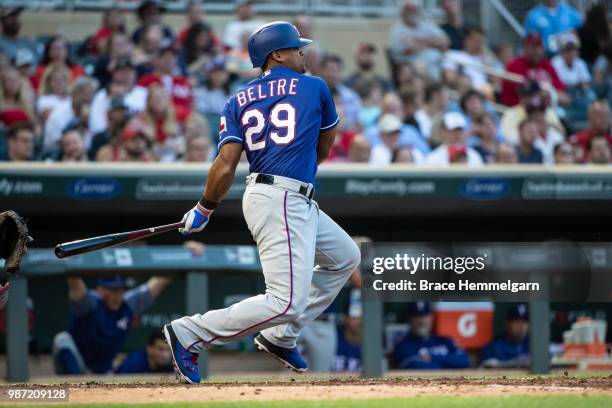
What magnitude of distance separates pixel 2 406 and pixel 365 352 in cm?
312

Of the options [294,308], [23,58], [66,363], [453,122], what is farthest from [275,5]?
[294,308]

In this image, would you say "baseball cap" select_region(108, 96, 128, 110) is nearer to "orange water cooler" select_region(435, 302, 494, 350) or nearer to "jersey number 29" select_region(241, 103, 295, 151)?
"orange water cooler" select_region(435, 302, 494, 350)

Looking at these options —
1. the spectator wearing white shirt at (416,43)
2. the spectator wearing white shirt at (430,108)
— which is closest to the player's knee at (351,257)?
the spectator wearing white shirt at (430,108)

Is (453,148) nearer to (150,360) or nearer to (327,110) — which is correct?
(150,360)

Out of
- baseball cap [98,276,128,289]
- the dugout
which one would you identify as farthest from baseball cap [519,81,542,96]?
baseball cap [98,276,128,289]

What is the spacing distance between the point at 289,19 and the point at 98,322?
5.95m

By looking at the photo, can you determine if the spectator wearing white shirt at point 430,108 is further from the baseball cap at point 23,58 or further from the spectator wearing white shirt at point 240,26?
the baseball cap at point 23,58

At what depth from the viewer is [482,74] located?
1288 cm

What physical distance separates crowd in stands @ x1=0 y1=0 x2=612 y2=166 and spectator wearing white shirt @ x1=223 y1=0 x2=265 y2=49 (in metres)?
0.02

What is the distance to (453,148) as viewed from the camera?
9.84m

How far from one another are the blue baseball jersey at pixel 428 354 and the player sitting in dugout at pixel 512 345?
202 millimetres

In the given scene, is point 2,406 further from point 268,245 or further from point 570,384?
point 570,384

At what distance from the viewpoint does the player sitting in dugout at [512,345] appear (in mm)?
8773

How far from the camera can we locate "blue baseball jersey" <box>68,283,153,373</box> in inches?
311
